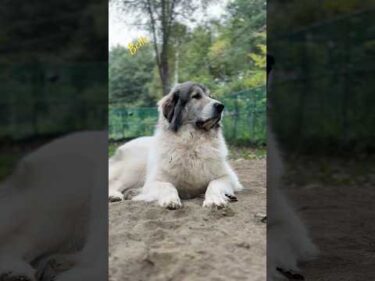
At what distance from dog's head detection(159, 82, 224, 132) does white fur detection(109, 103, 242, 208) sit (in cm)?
3

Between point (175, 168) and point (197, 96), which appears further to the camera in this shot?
point (175, 168)

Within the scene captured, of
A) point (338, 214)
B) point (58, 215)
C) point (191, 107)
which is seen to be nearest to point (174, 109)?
point (191, 107)

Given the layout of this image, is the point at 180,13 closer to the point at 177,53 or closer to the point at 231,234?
the point at 177,53

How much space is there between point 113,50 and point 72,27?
0.25 metres

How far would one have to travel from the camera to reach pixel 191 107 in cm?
279

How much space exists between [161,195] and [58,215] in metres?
0.54

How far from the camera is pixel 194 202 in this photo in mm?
2805

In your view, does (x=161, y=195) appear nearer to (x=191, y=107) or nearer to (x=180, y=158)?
(x=180, y=158)

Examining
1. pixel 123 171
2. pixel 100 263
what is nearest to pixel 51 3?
pixel 123 171

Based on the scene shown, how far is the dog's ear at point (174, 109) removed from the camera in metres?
2.75

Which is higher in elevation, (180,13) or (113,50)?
(180,13)

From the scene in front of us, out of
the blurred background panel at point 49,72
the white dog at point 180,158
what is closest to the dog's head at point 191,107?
the white dog at point 180,158

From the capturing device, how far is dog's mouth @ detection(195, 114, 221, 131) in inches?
109

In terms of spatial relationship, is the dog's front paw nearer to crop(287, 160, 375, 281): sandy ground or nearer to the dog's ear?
the dog's ear
